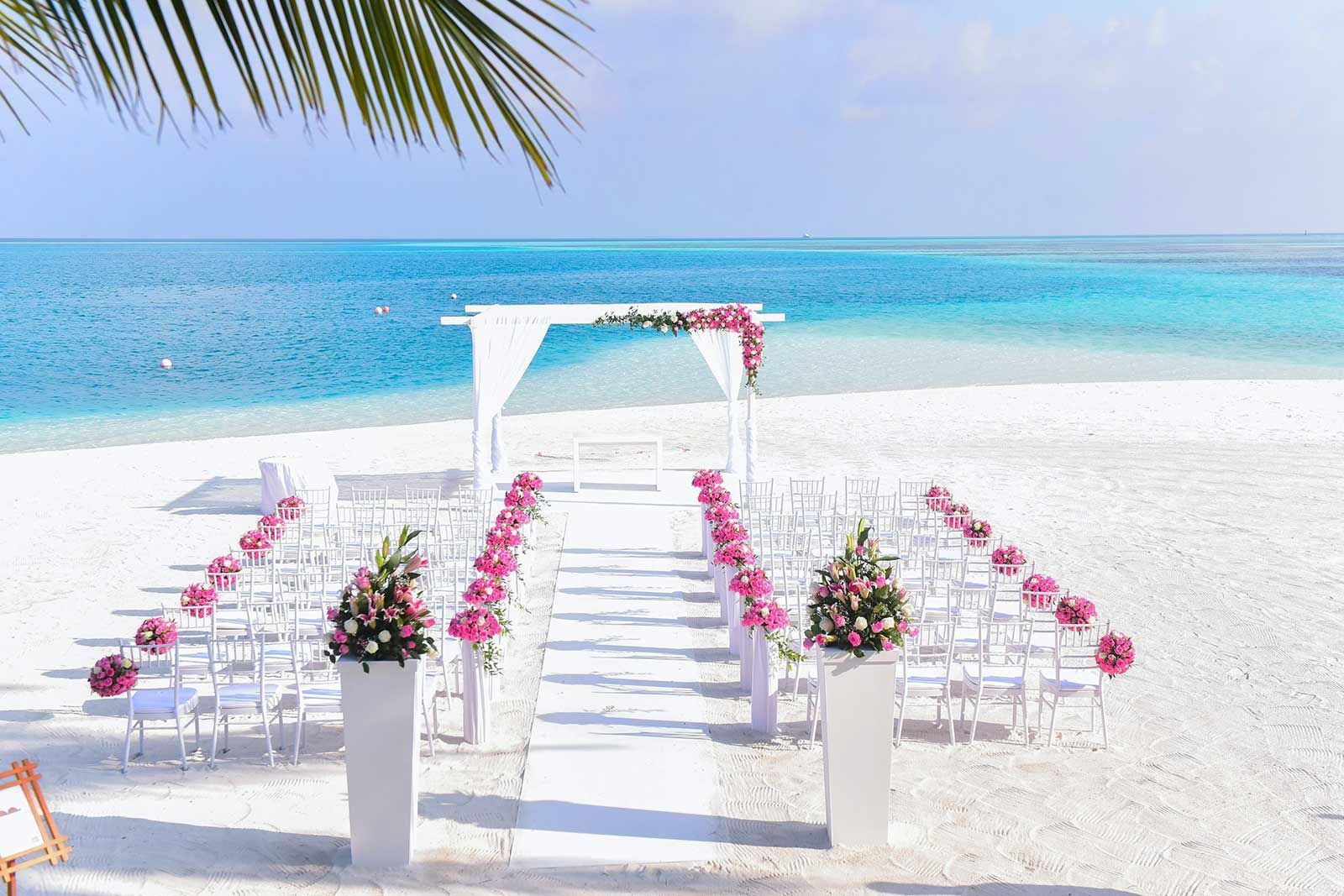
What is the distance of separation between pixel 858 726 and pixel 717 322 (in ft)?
31.6

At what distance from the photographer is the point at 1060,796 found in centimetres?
654

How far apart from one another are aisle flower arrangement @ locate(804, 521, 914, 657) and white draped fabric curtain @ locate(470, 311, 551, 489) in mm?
9365

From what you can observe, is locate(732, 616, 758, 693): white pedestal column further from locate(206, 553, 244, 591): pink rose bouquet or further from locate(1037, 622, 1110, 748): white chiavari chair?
locate(206, 553, 244, 591): pink rose bouquet

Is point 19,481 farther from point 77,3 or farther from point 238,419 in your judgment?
point 77,3

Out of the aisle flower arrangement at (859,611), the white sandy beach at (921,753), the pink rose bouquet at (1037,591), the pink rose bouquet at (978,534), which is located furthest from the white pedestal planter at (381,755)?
the pink rose bouquet at (978,534)

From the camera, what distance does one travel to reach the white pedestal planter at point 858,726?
5.83 meters

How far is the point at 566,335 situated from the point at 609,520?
35.6 metres

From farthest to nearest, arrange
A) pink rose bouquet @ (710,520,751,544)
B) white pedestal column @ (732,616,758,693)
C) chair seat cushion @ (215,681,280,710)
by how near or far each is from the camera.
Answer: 1. pink rose bouquet @ (710,520,751,544)
2. white pedestal column @ (732,616,758,693)
3. chair seat cushion @ (215,681,280,710)

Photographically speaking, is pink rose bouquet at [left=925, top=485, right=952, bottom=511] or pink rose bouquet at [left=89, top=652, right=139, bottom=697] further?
pink rose bouquet at [left=925, top=485, right=952, bottom=511]

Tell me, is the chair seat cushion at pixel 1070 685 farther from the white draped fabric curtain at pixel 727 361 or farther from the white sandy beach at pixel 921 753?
the white draped fabric curtain at pixel 727 361

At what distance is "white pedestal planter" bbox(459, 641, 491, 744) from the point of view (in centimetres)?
725

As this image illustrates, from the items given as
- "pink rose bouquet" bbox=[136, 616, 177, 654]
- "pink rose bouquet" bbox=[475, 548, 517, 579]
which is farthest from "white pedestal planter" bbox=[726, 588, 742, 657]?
"pink rose bouquet" bbox=[136, 616, 177, 654]

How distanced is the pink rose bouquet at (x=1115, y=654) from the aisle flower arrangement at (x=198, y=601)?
6303 millimetres

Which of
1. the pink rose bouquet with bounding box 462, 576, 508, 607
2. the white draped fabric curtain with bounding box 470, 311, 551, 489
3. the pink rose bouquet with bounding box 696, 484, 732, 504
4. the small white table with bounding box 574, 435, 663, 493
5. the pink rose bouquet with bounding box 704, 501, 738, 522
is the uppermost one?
the white draped fabric curtain with bounding box 470, 311, 551, 489
